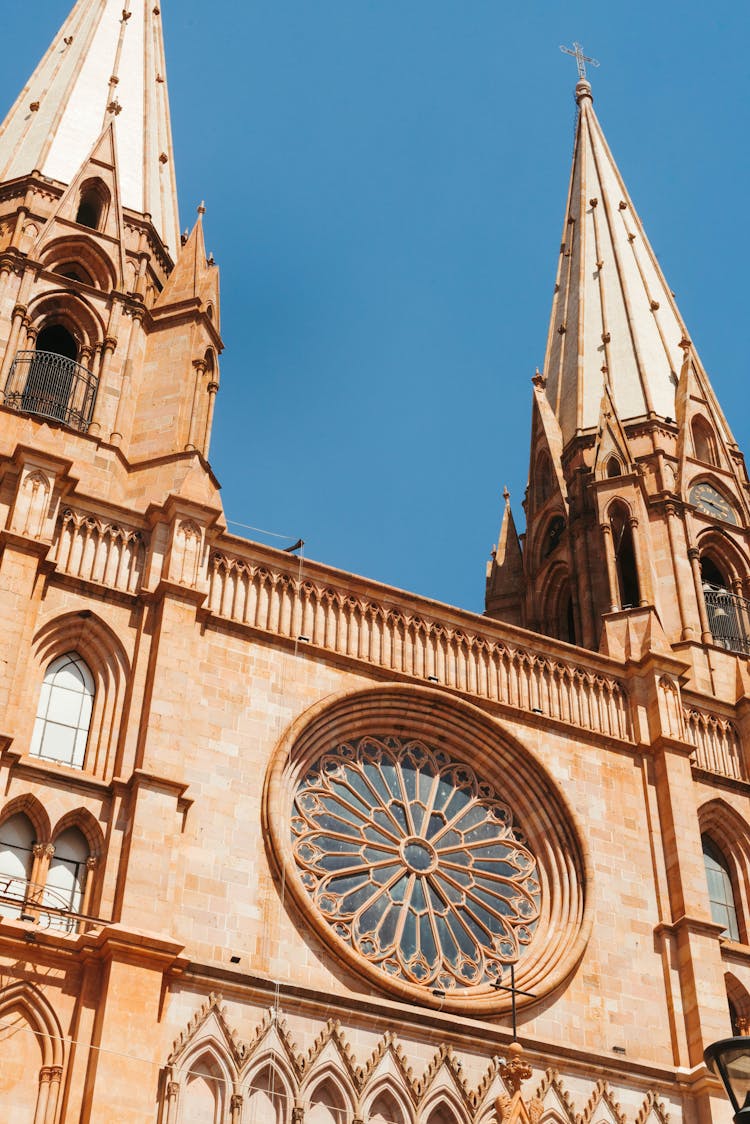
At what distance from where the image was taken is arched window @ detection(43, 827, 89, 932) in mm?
17906

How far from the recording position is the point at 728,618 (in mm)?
28047

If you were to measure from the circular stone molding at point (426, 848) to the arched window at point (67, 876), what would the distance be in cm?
233

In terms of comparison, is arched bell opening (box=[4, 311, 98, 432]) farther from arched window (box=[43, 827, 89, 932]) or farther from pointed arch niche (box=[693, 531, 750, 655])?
pointed arch niche (box=[693, 531, 750, 655])

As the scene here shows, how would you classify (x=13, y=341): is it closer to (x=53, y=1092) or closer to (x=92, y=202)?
(x=92, y=202)

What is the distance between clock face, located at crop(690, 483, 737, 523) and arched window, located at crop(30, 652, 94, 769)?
1367 cm

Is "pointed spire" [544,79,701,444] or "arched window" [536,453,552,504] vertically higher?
"pointed spire" [544,79,701,444]

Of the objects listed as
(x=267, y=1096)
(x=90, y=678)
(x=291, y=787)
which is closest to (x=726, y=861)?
(x=291, y=787)

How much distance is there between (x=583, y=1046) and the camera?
65.2ft

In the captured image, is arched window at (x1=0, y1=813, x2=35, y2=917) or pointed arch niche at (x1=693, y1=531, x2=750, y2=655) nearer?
arched window at (x1=0, y1=813, x2=35, y2=917)

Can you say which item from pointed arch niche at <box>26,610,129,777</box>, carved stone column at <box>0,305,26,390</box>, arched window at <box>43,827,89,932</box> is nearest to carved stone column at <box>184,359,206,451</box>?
→ carved stone column at <box>0,305,26,390</box>

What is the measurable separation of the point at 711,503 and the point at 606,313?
21.4 ft

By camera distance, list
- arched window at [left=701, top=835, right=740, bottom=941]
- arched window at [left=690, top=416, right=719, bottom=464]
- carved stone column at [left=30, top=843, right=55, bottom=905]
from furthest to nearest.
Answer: arched window at [left=690, top=416, right=719, bottom=464] → arched window at [left=701, top=835, right=740, bottom=941] → carved stone column at [left=30, top=843, right=55, bottom=905]

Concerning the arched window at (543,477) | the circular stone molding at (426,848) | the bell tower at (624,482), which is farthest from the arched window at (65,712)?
the arched window at (543,477)

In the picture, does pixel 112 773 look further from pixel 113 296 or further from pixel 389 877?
pixel 113 296
